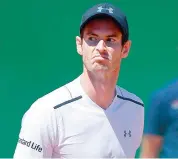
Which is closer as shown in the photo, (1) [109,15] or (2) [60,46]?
(1) [109,15]

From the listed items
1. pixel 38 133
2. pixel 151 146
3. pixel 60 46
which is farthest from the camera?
pixel 60 46

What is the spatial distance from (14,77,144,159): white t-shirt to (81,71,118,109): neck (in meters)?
0.02

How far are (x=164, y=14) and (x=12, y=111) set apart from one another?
3.40ft

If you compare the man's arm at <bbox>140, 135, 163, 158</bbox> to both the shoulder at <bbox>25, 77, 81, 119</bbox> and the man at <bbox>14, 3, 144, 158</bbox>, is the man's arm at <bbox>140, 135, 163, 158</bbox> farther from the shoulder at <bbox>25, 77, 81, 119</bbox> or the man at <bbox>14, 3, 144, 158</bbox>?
the shoulder at <bbox>25, 77, 81, 119</bbox>

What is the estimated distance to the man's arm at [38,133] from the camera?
6.12 feet

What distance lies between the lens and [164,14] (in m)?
3.20

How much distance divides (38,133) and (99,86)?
283 millimetres

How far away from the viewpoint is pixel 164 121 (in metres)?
1.89

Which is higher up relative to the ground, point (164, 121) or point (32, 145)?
point (164, 121)

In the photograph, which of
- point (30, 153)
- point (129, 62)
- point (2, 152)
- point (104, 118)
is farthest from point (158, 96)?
point (2, 152)

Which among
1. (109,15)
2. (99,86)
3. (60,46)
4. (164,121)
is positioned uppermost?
(60,46)

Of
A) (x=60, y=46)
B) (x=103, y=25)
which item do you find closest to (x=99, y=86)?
(x=103, y=25)

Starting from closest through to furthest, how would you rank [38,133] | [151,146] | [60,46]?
[38,133] < [151,146] < [60,46]

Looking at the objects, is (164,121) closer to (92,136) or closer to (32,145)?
(92,136)
